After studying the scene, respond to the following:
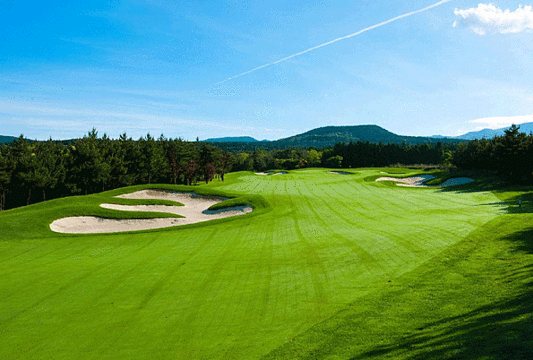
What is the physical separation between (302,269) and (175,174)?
210 ft

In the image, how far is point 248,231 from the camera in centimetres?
2316

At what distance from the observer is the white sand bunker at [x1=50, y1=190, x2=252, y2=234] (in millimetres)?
27219

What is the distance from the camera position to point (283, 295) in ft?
34.2

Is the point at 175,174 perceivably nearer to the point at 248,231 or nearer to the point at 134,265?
the point at 248,231

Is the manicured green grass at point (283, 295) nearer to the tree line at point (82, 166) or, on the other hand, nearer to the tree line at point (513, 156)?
the tree line at point (82, 166)

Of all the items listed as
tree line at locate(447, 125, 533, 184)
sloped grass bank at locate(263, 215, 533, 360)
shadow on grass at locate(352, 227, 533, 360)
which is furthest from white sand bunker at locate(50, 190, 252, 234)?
tree line at locate(447, 125, 533, 184)

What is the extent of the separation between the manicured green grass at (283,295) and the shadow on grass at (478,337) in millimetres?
21

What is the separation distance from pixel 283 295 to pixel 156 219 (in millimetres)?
23437

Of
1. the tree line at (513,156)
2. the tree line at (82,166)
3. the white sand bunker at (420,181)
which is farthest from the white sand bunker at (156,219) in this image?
the tree line at (513,156)

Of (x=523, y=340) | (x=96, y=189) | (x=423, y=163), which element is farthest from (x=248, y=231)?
(x=423, y=163)

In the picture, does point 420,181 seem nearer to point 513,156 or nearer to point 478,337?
point 513,156

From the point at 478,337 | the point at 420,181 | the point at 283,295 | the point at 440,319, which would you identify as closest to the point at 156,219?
the point at 283,295

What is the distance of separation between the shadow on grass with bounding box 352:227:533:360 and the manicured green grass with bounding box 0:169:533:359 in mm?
21

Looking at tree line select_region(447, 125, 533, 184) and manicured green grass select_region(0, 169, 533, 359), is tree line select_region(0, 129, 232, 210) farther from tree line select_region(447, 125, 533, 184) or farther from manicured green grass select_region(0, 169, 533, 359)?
tree line select_region(447, 125, 533, 184)
